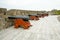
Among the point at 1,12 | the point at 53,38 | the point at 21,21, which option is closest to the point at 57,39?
the point at 53,38

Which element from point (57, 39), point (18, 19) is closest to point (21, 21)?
point (18, 19)

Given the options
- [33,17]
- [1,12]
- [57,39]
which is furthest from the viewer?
[33,17]

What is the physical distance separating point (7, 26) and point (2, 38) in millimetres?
2298

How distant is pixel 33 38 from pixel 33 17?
7.35m

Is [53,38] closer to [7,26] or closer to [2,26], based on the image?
[2,26]

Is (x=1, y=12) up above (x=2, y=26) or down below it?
above

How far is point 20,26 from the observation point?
6.90 m

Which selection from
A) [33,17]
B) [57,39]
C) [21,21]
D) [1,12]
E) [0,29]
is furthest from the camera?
[33,17]

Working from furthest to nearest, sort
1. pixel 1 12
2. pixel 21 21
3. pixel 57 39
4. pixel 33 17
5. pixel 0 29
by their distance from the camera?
pixel 33 17 → pixel 1 12 → pixel 21 21 → pixel 0 29 → pixel 57 39

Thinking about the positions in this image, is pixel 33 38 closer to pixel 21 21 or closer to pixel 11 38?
pixel 11 38

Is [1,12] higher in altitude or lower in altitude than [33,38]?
higher

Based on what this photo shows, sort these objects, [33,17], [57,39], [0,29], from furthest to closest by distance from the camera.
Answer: [33,17]
[0,29]
[57,39]

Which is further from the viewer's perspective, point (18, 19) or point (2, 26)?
point (18, 19)

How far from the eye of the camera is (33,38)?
4.74m
